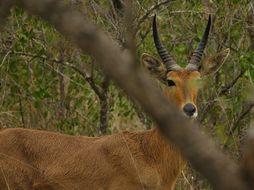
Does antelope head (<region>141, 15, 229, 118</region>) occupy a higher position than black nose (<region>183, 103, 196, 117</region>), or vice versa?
antelope head (<region>141, 15, 229, 118</region>)

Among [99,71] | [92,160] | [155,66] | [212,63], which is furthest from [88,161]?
[212,63]

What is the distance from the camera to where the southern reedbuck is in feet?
22.1

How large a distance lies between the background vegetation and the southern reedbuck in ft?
3.35

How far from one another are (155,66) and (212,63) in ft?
2.08

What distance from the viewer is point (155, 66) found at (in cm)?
817

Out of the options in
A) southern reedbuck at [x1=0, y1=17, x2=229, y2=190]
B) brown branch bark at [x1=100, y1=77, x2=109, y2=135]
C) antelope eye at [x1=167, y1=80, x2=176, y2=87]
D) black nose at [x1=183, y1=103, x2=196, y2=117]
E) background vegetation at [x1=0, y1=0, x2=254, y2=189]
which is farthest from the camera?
brown branch bark at [x1=100, y1=77, x2=109, y2=135]

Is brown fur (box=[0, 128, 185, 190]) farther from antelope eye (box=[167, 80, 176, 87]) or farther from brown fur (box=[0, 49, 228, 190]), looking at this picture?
antelope eye (box=[167, 80, 176, 87])

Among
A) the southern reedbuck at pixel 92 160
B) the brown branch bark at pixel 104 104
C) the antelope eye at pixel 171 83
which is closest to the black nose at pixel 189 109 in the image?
the southern reedbuck at pixel 92 160

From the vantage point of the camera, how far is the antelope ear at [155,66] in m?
8.02

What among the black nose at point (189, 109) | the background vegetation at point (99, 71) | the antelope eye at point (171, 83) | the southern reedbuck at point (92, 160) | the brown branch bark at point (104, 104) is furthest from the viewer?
the brown branch bark at point (104, 104)

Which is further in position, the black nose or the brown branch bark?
the brown branch bark

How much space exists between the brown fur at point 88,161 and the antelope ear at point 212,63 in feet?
2.93

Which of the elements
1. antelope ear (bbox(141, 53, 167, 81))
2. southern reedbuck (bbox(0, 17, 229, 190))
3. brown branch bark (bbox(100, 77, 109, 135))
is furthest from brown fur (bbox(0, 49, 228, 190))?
brown branch bark (bbox(100, 77, 109, 135))

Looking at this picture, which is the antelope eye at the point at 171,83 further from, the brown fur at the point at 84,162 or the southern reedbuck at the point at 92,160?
the brown fur at the point at 84,162
